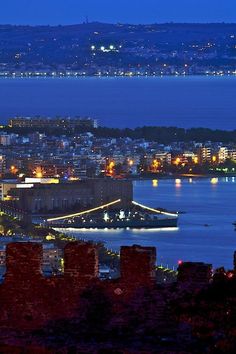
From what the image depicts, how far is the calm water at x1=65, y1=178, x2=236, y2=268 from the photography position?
37125mm

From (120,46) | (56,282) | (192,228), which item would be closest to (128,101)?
(120,46)

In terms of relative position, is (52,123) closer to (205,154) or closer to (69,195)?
(205,154)

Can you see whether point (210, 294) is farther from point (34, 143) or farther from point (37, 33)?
point (37, 33)

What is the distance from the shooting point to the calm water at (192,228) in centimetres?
3712

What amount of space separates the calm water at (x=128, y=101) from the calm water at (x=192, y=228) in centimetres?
3200

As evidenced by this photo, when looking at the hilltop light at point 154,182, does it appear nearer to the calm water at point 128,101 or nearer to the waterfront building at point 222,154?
the waterfront building at point 222,154

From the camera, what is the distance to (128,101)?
424 ft

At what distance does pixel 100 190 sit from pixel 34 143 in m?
22.9

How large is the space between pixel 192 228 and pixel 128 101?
84743 mm

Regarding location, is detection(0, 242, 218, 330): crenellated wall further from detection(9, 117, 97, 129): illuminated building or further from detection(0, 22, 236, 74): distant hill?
detection(0, 22, 236, 74): distant hill

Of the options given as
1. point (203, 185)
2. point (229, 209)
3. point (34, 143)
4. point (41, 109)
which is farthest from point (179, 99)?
point (229, 209)

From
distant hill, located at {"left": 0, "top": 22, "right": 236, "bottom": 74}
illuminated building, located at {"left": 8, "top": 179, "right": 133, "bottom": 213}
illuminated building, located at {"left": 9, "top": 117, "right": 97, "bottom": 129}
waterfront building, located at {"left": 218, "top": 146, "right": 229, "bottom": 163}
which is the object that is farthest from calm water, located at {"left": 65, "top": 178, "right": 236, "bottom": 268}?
distant hill, located at {"left": 0, "top": 22, "right": 236, "bottom": 74}

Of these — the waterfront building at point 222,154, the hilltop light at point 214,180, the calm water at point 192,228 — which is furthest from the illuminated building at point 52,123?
the calm water at point 192,228

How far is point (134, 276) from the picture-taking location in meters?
7.77
